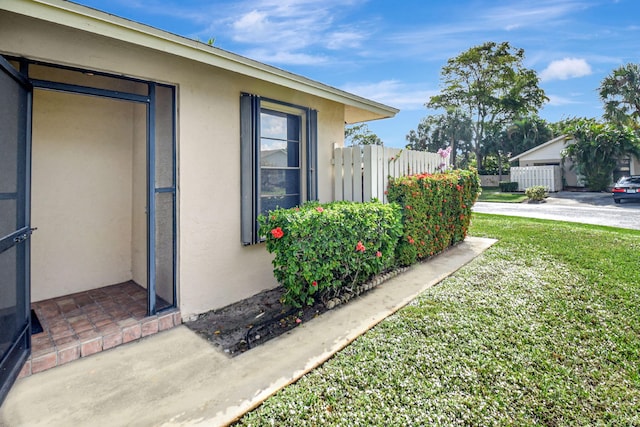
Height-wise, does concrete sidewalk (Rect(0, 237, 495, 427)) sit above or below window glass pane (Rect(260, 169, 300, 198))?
below

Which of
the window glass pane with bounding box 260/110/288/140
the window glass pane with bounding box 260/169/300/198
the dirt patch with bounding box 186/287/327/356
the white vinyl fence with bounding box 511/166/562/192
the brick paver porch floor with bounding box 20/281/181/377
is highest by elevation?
the white vinyl fence with bounding box 511/166/562/192

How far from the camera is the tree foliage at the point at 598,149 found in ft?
66.4

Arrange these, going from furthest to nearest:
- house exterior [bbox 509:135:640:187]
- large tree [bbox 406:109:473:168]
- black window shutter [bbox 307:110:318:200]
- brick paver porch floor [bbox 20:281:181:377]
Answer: large tree [bbox 406:109:473:168]
house exterior [bbox 509:135:640:187]
black window shutter [bbox 307:110:318:200]
brick paver porch floor [bbox 20:281:181:377]

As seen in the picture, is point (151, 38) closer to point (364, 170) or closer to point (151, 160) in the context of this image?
point (151, 160)

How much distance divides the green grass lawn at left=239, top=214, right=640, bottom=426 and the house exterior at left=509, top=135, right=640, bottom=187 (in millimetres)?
24140

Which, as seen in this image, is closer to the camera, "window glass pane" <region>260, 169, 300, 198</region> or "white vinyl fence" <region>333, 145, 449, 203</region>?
"window glass pane" <region>260, 169, 300, 198</region>

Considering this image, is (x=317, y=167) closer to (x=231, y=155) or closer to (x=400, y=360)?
(x=231, y=155)

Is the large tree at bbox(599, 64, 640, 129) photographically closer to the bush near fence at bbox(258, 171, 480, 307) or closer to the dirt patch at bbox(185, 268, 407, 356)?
the bush near fence at bbox(258, 171, 480, 307)

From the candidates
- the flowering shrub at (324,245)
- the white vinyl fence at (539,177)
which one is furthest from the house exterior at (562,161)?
the flowering shrub at (324,245)

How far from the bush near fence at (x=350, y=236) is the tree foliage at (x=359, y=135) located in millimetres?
24406

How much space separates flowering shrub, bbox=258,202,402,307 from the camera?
11.4 ft

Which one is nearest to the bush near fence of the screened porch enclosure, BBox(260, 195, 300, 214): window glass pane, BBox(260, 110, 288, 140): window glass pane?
BBox(260, 195, 300, 214): window glass pane

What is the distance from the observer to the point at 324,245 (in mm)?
3645

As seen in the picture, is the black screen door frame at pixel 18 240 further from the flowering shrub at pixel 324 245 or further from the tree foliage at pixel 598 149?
the tree foliage at pixel 598 149
